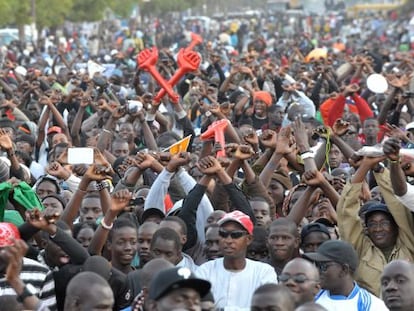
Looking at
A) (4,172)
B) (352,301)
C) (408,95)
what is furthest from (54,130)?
(352,301)

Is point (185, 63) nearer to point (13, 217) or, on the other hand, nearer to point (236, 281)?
point (13, 217)

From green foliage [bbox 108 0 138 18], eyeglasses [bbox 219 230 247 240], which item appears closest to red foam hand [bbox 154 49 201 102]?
eyeglasses [bbox 219 230 247 240]

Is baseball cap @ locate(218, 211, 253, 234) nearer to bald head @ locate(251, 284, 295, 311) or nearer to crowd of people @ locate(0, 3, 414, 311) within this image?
crowd of people @ locate(0, 3, 414, 311)

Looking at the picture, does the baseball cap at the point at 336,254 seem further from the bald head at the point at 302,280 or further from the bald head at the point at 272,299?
the bald head at the point at 272,299

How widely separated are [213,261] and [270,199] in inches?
75.5

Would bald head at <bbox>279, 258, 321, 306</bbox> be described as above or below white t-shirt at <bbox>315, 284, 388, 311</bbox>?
above

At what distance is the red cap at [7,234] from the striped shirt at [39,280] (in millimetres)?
152

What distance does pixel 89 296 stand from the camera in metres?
7.02

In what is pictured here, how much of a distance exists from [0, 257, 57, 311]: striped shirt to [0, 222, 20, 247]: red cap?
0.15 metres

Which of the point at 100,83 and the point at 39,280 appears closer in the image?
the point at 39,280

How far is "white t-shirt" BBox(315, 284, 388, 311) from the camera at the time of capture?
789 cm

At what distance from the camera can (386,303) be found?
25.2 ft

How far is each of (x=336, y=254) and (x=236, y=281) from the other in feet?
2.03

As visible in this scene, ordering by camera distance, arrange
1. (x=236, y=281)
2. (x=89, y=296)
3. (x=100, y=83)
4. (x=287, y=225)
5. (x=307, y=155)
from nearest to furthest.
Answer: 1. (x=89, y=296)
2. (x=236, y=281)
3. (x=287, y=225)
4. (x=307, y=155)
5. (x=100, y=83)
